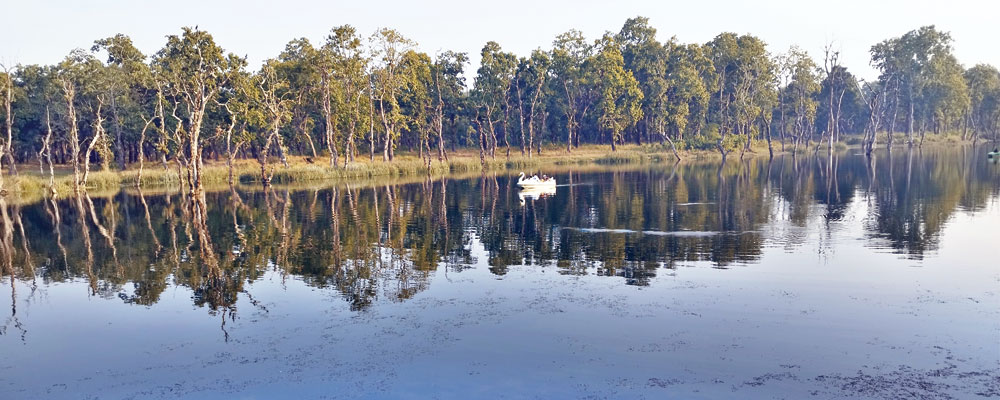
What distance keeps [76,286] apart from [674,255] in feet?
68.3

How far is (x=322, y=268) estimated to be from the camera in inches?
1020

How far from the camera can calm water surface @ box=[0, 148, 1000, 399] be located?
1416cm

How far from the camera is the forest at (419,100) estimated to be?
3049 inches

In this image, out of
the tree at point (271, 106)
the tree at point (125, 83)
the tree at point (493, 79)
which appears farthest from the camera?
the tree at point (493, 79)

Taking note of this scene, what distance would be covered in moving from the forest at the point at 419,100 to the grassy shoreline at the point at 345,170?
190 cm

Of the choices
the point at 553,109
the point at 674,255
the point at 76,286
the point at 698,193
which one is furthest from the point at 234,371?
the point at 553,109

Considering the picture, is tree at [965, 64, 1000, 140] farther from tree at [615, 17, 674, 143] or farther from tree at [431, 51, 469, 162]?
tree at [431, 51, 469, 162]

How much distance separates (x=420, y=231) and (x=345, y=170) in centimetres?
4647

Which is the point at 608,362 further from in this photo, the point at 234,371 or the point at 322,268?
the point at 322,268

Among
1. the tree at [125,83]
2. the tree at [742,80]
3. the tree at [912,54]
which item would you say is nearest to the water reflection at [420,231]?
the tree at [125,83]

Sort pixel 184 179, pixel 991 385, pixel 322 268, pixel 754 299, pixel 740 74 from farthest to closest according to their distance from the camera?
pixel 740 74 < pixel 184 179 < pixel 322 268 < pixel 754 299 < pixel 991 385

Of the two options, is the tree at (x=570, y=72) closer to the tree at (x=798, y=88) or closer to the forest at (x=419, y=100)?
the forest at (x=419, y=100)

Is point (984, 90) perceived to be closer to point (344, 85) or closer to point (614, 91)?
point (614, 91)

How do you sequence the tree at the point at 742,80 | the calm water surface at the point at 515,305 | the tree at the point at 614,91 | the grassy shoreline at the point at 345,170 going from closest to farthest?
the calm water surface at the point at 515,305, the grassy shoreline at the point at 345,170, the tree at the point at 614,91, the tree at the point at 742,80
